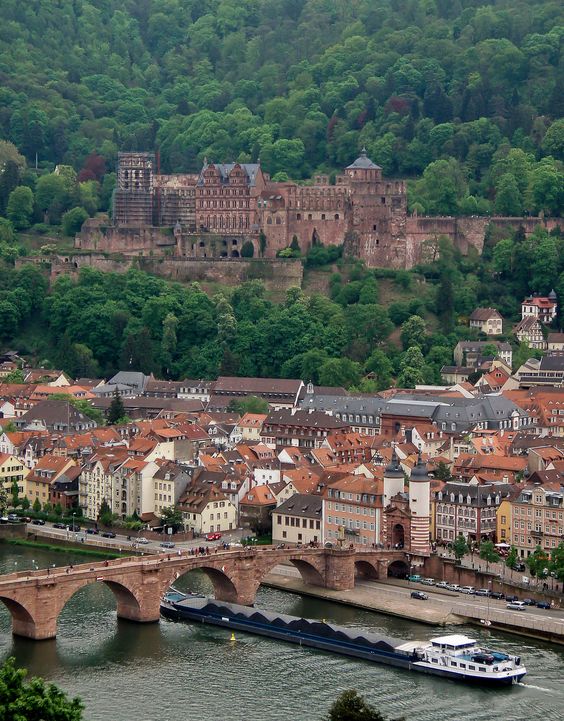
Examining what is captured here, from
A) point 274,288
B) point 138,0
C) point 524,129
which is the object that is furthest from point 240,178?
point 138,0

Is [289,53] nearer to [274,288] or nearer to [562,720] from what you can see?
[274,288]

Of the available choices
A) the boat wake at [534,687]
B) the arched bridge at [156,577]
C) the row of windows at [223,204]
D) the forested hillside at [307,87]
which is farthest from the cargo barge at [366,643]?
the forested hillside at [307,87]

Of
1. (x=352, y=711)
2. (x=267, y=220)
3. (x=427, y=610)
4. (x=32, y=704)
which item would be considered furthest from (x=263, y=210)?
(x=32, y=704)

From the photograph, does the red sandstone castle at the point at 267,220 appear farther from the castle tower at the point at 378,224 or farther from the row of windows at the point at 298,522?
the row of windows at the point at 298,522

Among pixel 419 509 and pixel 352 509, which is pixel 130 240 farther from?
pixel 419 509

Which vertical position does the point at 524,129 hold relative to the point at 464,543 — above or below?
above

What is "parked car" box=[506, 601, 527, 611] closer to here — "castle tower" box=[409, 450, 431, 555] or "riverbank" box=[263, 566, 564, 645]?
"riverbank" box=[263, 566, 564, 645]
